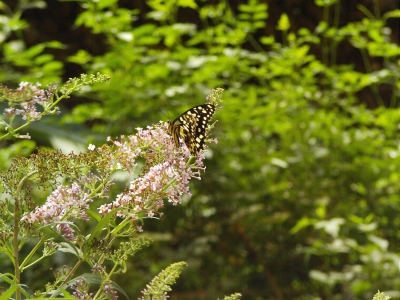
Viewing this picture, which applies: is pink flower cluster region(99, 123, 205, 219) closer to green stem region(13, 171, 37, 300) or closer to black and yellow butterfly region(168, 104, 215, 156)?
black and yellow butterfly region(168, 104, 215, 156)

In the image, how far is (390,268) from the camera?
10.3ft

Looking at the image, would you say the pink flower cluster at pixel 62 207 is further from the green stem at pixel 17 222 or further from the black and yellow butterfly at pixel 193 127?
the black and yellow butterfly at pixel 193 127

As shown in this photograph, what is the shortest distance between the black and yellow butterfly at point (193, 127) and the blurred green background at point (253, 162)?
156 cm

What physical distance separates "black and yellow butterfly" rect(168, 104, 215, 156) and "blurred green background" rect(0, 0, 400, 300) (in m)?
1.56

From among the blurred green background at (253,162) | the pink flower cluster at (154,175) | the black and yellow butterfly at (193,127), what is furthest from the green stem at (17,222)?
the blurred green background at (253,162)

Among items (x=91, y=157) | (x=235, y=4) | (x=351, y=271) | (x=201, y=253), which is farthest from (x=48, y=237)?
(x=235, y=4)

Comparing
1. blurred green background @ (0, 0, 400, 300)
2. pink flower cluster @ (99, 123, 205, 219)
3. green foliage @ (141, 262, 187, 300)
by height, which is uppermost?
pink flower cluster @ (99, 123, 205, 219)

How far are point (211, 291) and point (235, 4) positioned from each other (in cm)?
276

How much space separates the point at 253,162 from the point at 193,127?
2.03 m

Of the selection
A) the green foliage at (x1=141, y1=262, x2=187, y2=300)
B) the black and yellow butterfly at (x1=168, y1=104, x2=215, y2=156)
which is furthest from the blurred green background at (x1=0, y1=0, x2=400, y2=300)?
the green foliage at (x1=141, y1=262, x2=187, y2=300)

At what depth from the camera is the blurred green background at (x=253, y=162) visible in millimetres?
3162

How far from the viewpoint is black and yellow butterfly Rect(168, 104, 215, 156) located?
1.24 meters

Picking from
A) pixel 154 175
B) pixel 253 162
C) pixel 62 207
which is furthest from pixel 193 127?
pixel 253 162

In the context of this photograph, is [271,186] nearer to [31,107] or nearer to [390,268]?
[390,268]
